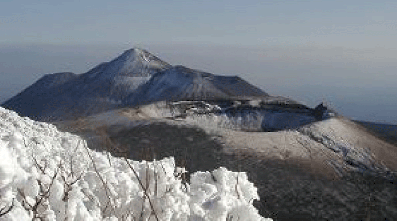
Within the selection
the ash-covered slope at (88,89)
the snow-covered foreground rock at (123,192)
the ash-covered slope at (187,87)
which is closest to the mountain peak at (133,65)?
the ash-covered slope at (88,89)

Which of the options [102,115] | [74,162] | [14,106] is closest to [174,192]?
[74,162]

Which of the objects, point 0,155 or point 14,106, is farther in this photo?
point 14,106

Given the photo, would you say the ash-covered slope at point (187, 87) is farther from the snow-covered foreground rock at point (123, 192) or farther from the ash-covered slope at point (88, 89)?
the snow-covered foreground rock at point (123, 192)

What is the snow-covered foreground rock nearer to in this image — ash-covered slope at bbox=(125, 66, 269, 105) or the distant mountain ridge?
the distant mountain ridge

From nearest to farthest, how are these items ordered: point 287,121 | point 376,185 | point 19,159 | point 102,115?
1. point 19,159
2. point 376,185
3. point 102,115
4. point 287,121

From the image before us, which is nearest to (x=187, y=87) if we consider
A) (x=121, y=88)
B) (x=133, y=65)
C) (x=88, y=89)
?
(x=121, y=88)

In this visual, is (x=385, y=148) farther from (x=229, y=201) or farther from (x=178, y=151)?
(x=229, y=201)
